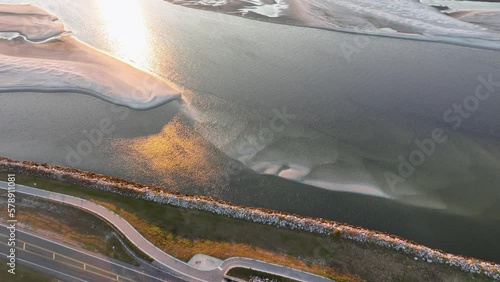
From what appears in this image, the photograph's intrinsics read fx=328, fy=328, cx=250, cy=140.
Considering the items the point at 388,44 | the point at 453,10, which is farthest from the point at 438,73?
the point at 453,10

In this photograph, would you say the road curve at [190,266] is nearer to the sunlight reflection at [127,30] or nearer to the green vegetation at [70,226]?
the green vegetation at [70,226]

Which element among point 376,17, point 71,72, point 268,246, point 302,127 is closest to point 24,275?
point 268,246

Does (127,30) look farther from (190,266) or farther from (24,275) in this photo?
(190,266)

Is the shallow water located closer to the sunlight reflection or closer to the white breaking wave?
the sunlight reflection

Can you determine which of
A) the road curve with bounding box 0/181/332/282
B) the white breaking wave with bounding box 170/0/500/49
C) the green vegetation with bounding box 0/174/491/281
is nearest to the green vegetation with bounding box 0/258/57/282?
the road curve with bounding box 0/181/332/282

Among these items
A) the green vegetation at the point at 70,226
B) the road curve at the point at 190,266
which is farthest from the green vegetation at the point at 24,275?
the road curve at the point at 190,266
